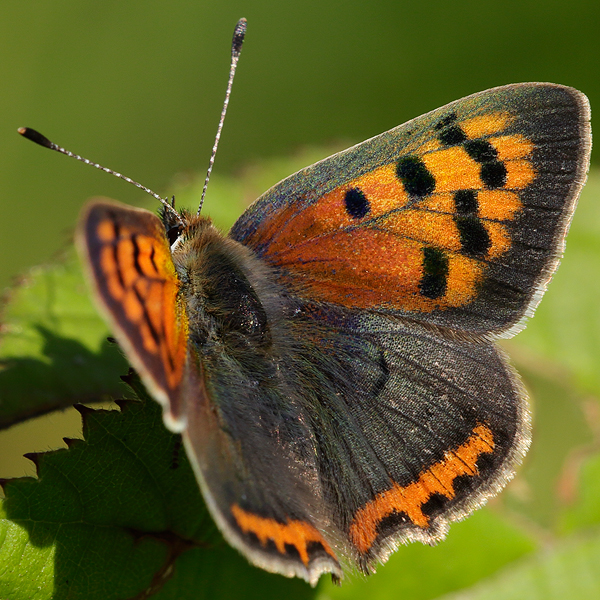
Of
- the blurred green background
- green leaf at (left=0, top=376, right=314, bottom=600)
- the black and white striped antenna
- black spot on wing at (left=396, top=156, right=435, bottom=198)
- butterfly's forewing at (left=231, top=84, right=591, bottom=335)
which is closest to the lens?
green leaf at (left=0, top=376, right=314, bottom=600)

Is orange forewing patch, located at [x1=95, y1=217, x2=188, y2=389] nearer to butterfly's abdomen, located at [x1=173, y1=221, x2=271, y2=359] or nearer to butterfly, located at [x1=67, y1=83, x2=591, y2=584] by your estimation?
butterfly, located at [x1=67, y1=83, x2=591, y2=584]

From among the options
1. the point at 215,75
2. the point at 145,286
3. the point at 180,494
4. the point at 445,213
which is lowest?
the point at 180,494

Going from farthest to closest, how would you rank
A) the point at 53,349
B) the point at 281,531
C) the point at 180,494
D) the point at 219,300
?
the point at 53,349
the point at 219,300
the point at 180,494
the point at 281,531

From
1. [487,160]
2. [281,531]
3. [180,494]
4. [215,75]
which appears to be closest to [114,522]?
[180,494]

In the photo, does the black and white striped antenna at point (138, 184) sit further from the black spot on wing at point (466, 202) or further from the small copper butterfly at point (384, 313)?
the black spot on wing at point (466, 202)

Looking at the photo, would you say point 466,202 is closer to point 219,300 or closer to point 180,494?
point 219,300

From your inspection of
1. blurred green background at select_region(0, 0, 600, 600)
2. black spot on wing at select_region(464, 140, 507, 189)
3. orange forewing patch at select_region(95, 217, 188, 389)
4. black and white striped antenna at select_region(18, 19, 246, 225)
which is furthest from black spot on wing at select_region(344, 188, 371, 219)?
blurred green background at select_region(0, 0, 600, 600)

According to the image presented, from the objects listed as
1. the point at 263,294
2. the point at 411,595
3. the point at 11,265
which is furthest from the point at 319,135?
the point at 411,595

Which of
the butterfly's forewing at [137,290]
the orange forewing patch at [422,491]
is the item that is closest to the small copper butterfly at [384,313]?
the orange forewing patch at [422,491]

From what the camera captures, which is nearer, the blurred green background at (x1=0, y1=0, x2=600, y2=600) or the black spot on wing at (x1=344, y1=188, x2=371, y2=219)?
the black spot on wing at (x1=344, y1=188, x2=371, y2=219)
